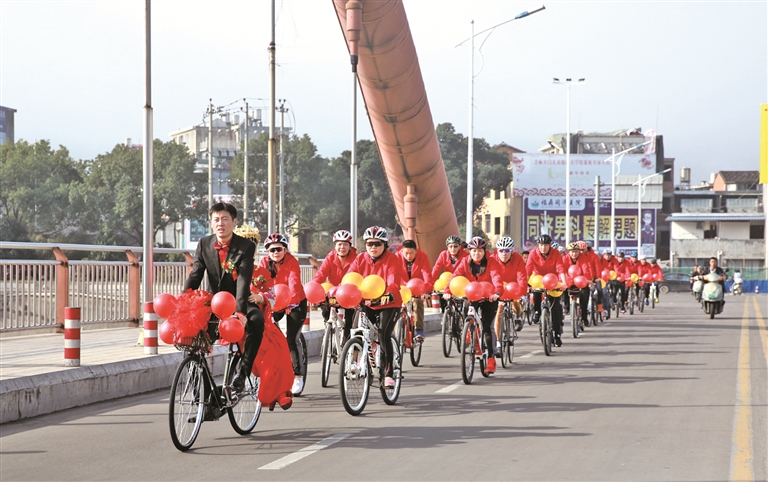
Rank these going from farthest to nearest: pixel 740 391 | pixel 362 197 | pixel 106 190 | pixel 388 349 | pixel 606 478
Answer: pixel 362 197 → pixel 106 190 → pixel 740 391 → pixel 388 349 → pixel 606 478

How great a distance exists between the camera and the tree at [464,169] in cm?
7888

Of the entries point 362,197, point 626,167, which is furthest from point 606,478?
point 626,167

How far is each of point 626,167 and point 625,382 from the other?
237 feet

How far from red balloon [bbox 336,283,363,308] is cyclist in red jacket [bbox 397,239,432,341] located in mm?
3644

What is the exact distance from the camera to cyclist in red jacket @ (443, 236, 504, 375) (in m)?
13.0

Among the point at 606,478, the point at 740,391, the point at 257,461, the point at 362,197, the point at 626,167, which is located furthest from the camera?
the point at 626,167

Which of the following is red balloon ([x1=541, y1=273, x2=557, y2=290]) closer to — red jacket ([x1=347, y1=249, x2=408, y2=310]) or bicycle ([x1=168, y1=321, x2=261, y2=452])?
red jacket ([x1=347, y1=249, x2=408, y2=310])

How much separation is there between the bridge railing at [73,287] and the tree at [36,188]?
125ft

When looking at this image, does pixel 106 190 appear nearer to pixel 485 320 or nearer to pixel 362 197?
pixel 362 197

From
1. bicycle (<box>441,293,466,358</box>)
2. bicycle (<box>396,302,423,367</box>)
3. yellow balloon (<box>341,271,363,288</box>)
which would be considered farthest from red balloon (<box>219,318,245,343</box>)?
bicycle (<box>441,293,466,358</box>)

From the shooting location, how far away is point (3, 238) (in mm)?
52312

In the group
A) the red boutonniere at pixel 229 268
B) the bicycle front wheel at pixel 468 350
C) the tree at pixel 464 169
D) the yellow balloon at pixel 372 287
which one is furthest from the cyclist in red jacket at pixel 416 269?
the tree at pixel 464 169

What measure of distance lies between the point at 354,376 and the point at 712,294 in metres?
22.8

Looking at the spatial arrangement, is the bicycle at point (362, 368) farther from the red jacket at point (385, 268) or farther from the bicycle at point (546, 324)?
the bicycle at point (546, 324)
